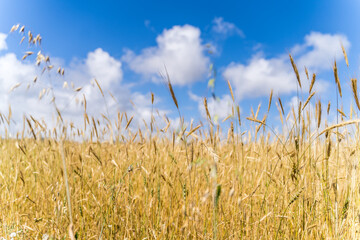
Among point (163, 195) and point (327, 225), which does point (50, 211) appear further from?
point (327, 225)

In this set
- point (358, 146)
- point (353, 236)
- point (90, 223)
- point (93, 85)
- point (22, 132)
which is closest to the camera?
point (353, 236)

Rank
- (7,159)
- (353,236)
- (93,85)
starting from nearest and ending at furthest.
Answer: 1. (353,236)
2. (93,85)
3. (7,159)

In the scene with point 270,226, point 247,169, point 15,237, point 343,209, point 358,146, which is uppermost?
point 358,146

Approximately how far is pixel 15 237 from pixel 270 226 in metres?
1.89

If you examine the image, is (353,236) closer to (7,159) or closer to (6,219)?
(6,219)

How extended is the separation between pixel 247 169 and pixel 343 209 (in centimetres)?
86

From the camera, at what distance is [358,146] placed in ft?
6.28

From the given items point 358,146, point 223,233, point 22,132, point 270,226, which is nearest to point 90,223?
point 223,233

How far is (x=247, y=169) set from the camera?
8.43 ft

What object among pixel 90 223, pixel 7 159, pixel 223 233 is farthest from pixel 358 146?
pixel 7 159

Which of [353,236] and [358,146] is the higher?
[358,146]

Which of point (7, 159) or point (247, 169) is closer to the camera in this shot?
point (247, 169)

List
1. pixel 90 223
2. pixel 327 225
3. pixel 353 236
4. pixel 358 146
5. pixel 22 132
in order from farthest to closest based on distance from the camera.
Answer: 1. pixel 22 132
2. pixel 90 223
3. pixel 358 146
4. pixel 327 225
5. pixel 353 236

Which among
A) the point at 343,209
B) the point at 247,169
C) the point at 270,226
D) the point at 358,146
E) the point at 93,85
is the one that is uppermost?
the point at 93,85
